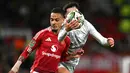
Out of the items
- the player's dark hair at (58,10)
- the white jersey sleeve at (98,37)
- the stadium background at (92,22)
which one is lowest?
the stadium background at (92,22)

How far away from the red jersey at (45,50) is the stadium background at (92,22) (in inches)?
229

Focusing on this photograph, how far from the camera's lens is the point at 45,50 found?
838 centimetres

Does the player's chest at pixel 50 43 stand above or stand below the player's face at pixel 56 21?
below

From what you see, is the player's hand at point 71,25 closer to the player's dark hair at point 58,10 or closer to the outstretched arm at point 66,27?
the outstretched arm at point 66,27

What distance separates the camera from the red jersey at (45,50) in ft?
27.5

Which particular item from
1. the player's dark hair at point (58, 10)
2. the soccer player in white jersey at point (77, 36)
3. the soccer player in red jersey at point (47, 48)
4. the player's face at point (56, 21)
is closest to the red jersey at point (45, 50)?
the soccer player in red jersey at point (47, 48)

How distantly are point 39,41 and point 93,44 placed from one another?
8272 mm

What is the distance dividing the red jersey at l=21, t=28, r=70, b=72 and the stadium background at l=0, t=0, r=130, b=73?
5808 mm

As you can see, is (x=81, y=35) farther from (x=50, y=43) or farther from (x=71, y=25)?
(x=71, y=25)

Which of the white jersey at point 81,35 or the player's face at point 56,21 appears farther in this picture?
the white jersey at point 81,35

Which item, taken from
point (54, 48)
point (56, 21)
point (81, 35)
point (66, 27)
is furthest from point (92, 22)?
point (66, 27)

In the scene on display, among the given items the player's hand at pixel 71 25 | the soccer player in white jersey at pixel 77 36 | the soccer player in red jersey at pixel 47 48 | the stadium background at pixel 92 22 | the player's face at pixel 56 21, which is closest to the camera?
the player's hand at pixel 71 25

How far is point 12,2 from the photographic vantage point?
19391mm

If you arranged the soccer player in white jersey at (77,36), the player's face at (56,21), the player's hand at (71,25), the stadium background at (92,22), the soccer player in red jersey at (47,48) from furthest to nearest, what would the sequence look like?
the stadium background at (92,22)
the soccer player in white jersey at (77,36)
the soccer player in red jersey at (47,48)
the player's face at (56,21)
the player's hand at (71,25)
